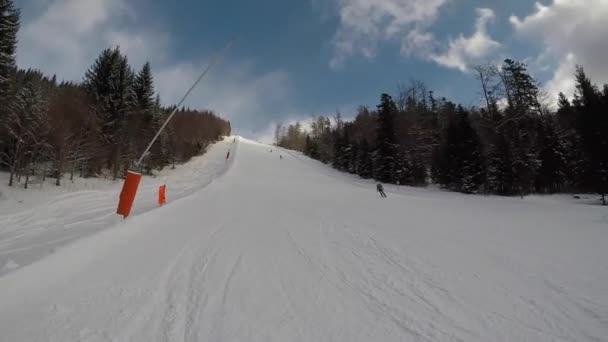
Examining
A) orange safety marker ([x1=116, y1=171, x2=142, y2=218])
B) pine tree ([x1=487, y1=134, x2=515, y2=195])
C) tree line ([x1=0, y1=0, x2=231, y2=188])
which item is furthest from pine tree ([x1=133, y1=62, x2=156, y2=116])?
pine tree ([x1=487, y1=134, x2=515, y2=195])

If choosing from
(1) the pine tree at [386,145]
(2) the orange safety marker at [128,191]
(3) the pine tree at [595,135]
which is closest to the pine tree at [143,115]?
(2) the orange safety marker at [128,191]

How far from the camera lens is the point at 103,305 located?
2.85 meters

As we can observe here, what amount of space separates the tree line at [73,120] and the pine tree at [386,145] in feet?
79.9

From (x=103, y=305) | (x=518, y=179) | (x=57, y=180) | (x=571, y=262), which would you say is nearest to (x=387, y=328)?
(x=103, y=305)

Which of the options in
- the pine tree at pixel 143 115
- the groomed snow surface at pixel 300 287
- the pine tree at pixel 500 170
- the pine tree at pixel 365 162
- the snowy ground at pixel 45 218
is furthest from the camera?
the pine tree at pixel 365 162

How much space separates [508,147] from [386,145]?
40.4 feet

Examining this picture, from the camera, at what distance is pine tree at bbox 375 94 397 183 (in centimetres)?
3164

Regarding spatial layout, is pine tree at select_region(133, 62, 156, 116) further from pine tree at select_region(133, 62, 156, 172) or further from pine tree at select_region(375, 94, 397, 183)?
pine tree at select_region(375, 94, 397, 183)

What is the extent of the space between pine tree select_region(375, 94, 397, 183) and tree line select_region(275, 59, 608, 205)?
0.12 m

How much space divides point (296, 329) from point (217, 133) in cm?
8145

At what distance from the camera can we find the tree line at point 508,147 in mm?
21844

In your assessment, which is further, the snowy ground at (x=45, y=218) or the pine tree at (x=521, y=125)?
the pine tree at (x=521, y=125)

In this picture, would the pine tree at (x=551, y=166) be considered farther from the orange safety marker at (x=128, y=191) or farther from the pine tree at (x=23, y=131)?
the pine tree at (x=23, y=131)

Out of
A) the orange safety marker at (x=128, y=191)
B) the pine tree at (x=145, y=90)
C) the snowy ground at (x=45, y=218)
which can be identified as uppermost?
the pine tree at (x=145, y=90)
